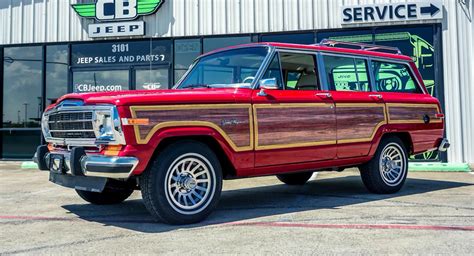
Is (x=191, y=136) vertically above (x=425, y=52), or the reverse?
(x=425, y=52)

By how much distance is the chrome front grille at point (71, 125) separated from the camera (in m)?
4.50

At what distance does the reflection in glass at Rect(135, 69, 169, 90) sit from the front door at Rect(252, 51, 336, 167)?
23.0 feet

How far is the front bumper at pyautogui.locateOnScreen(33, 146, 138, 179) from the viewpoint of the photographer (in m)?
4.12

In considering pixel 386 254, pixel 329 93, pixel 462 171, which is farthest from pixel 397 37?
pixel 386 254

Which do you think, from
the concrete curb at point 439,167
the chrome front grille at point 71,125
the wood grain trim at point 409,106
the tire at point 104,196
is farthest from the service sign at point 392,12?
the chrome front grille at point 71,125

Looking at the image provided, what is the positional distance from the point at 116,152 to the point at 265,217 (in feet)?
5.61

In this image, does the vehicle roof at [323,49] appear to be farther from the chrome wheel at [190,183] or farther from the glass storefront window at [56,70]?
the glass storefront window at [56,70]

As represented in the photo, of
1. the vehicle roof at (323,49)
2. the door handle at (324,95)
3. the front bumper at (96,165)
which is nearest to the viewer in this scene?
the front bumper at (96,165)

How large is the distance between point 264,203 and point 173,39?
750 centimetres

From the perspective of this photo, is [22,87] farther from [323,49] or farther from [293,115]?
[293,115]

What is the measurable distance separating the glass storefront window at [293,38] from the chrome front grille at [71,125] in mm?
7451

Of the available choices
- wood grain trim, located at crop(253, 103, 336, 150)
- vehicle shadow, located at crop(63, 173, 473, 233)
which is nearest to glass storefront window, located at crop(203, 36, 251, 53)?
vehicle shadow, located at crop(63, 173, 473, 233)

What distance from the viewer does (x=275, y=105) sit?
514 centimetres

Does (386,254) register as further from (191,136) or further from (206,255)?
(191,136)
